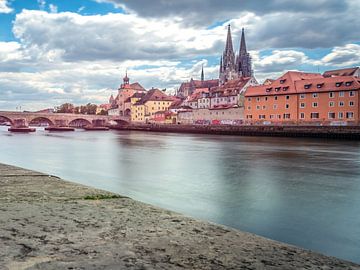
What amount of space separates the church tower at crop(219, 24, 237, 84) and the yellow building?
68.0ft

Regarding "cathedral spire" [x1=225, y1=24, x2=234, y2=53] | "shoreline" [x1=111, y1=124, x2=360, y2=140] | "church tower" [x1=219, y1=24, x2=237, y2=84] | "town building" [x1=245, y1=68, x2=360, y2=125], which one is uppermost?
"cathedral spire" [x1=225, y1=24, x2=234, y2=53]

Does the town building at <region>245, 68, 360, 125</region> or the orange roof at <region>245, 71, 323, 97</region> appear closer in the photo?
the town building at <region>245, 68, 360, 125</region>

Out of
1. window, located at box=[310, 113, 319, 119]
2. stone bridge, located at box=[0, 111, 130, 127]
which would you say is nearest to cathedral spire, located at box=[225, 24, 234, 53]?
stone bridge, located at box=[0, 111, 130, 127]

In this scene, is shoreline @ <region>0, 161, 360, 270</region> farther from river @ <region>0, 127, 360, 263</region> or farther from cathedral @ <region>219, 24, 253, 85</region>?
cathedral @ <region>219, 24, 253, 85</region>

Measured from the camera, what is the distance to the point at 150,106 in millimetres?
117375

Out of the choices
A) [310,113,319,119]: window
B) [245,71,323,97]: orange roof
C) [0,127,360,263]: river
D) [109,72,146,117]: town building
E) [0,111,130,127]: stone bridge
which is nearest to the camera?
[0,127,360,263]: river

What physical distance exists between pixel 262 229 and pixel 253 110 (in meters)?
62.8

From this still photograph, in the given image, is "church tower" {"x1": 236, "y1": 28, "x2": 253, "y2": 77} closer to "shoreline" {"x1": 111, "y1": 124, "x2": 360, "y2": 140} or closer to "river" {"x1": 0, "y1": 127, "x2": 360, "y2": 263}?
"shoreline" {"x1": 111, "y1": 124, "x2": 360, "y2": 140}

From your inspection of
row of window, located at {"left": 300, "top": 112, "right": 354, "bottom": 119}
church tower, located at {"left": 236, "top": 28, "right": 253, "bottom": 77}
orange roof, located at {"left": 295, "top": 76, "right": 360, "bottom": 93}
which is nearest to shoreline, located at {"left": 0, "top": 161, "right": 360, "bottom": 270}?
row of window, located at {"left": 300, "top": 112, "right": 354, "bottom": 119}

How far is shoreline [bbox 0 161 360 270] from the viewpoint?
272 cm

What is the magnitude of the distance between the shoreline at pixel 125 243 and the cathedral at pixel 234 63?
12056 cm

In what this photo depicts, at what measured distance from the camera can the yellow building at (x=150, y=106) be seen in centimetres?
11706

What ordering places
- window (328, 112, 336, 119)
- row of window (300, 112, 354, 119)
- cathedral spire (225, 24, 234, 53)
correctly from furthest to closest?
cathedral spire (225, 24, 234, 53), window (328, 112, 336, 119), row of window (300, 112, 354, 119)

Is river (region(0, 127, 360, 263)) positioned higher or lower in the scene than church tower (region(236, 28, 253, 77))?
lower
